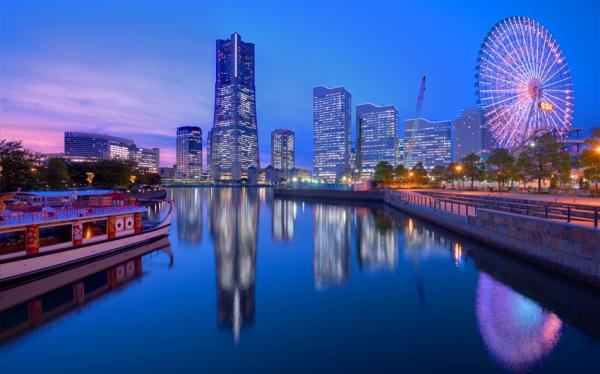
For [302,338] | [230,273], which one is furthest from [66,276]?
[302,338]

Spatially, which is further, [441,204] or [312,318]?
[441,204]

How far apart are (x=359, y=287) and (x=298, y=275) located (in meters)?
5.14

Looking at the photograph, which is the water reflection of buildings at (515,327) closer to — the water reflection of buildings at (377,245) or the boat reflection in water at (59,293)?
the water reflection of buildings at (377,245)

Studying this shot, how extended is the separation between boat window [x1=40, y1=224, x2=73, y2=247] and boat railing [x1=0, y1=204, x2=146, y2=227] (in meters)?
1.15

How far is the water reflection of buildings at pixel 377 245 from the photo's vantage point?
27.7 meters

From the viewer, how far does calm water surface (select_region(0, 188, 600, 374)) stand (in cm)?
1280

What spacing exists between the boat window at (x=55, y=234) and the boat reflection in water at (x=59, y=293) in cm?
275

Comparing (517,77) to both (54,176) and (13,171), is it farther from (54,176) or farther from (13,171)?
(54,176)

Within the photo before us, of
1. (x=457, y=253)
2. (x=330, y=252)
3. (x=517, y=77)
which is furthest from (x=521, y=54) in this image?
(x=330, y=252)

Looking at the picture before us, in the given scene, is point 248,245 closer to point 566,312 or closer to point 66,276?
point 66,276

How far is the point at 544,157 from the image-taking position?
56531 mm

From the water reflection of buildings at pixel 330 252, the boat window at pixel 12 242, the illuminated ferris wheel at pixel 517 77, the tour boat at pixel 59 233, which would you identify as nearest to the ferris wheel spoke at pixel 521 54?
the illuminated ferris wheel at pixel 517 77

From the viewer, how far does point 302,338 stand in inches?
577

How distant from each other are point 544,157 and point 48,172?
94616 mm
